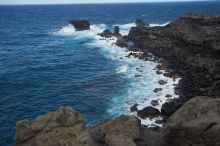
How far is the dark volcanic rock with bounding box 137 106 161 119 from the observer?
38469 mm

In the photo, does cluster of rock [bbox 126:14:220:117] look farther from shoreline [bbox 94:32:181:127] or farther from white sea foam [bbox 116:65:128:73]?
white sea foam [bbox 116:65:128:73]

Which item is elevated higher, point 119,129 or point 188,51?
point 119,129

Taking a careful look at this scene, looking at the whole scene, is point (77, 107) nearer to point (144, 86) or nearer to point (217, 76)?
point (144, 86)

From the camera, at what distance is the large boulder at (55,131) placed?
20016 mm

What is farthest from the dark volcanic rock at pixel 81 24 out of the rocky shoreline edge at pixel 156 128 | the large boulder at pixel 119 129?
the large boulder at pixel 119 129

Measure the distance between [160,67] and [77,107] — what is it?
21781 millimetres

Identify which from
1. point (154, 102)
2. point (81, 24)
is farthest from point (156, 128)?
point (81, 24)

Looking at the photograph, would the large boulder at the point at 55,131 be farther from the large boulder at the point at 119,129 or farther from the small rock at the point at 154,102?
the small rock at the point at 154,102

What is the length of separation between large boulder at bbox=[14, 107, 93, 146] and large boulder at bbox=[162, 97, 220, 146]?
20.1ft

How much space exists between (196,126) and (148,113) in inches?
687

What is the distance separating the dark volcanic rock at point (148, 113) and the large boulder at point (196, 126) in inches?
552

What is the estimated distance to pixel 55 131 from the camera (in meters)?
20.5

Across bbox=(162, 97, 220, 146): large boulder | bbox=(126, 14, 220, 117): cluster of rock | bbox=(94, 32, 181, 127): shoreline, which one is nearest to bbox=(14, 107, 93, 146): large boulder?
bbox=(162, 97, 220, 146): large boulder

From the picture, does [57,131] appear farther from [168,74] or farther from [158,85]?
[168,74]
